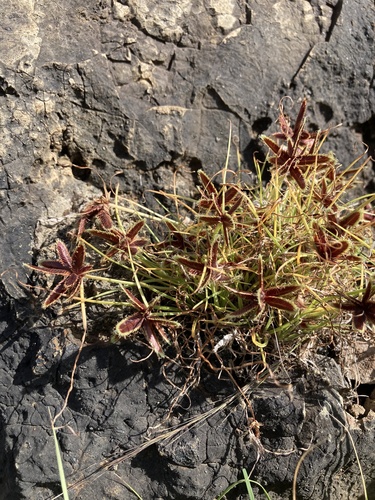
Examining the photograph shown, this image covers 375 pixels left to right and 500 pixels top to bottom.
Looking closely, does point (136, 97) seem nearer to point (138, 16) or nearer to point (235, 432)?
point (138, 16)

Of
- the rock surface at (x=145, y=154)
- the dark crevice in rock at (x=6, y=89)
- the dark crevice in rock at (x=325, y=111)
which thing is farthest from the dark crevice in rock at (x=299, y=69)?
the dark crevice in rock at (x=6, y=89)

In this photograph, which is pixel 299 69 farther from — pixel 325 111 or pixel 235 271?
pixel 235 271

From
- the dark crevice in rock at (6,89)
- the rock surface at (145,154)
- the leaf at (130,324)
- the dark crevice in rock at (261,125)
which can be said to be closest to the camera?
the leaf at (130,324)

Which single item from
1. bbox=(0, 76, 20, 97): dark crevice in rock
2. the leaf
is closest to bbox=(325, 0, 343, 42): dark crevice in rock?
bbox=(0, 76, 20, 97): dark crevice in rock

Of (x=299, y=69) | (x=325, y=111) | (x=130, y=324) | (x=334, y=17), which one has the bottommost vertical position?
(x=130, y=324)

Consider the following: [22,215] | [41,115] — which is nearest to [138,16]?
[41,115]

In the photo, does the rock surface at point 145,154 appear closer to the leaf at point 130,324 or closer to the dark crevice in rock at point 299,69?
the dark crevice in rock at point 299,69

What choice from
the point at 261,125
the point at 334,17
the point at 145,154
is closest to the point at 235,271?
the point at 145,154
